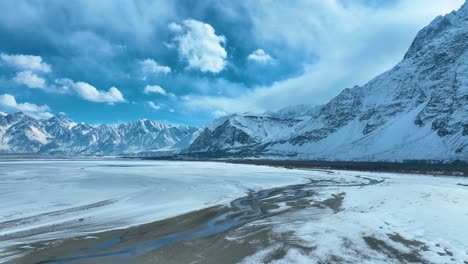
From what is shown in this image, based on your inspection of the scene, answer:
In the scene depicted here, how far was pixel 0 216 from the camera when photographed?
22.7m

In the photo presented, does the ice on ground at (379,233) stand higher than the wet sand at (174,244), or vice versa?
the ice on ground at (379,233)

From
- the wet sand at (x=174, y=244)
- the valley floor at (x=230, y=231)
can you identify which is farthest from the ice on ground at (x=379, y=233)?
the wet sand at (x=174, y=244)

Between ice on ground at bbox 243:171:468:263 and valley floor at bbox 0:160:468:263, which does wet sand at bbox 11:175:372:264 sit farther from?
ice on ground at bbox 243:171:468:263

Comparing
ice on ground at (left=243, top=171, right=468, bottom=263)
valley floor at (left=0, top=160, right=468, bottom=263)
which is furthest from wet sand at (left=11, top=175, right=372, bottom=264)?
ice on ground at (left=243, top=171, right=468, bottom=263)

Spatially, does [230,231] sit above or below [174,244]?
above

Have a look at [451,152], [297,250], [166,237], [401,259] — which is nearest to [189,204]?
[166,237]

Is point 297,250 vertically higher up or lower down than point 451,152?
lower down

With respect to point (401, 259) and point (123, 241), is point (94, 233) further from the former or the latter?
point (401, 259)

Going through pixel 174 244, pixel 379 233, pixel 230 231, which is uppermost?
pixel 379 233

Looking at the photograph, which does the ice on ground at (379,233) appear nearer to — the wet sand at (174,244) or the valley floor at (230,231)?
the valley floor at (230,231)

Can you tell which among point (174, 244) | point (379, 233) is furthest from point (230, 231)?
point (379, 233)

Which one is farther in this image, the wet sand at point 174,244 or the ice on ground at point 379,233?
the wet sand at point 174,244

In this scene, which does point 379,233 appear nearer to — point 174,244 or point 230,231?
point 230,231

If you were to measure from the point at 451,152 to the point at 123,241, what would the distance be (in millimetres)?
196878
